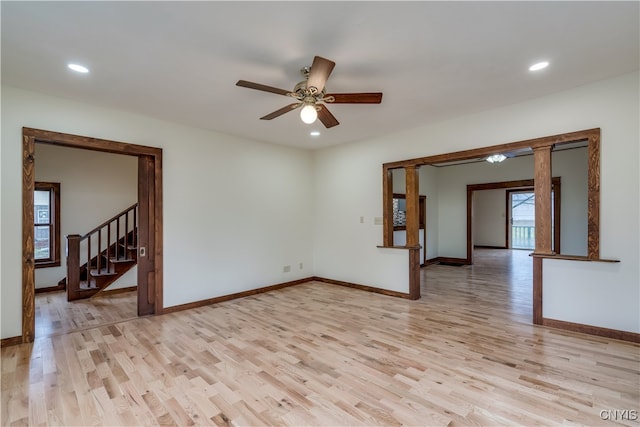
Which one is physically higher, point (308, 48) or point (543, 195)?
point (308, 48)

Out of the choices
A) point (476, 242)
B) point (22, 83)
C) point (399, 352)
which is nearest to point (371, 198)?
point (399, 352)

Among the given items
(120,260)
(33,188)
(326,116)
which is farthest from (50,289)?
(326,116)

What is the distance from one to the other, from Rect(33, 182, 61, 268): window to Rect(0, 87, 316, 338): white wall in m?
2.97

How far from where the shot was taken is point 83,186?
5.91 m

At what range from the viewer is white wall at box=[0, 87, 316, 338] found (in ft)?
10.5

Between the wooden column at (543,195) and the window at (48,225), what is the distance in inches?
308

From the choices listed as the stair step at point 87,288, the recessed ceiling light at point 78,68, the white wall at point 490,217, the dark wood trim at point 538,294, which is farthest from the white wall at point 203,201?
the white wall at point 490,217

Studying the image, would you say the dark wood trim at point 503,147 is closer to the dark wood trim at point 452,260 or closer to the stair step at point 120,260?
the dark wood trim at point 452,260

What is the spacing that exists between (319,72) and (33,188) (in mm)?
3388

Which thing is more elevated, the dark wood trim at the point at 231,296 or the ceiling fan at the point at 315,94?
the ceiling fan at the point at 315,94

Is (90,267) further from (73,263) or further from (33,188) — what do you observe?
(33,188)

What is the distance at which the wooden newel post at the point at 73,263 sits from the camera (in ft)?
16.5

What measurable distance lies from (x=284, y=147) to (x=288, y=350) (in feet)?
12.8

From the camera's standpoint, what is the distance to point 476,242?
12.7 metres
